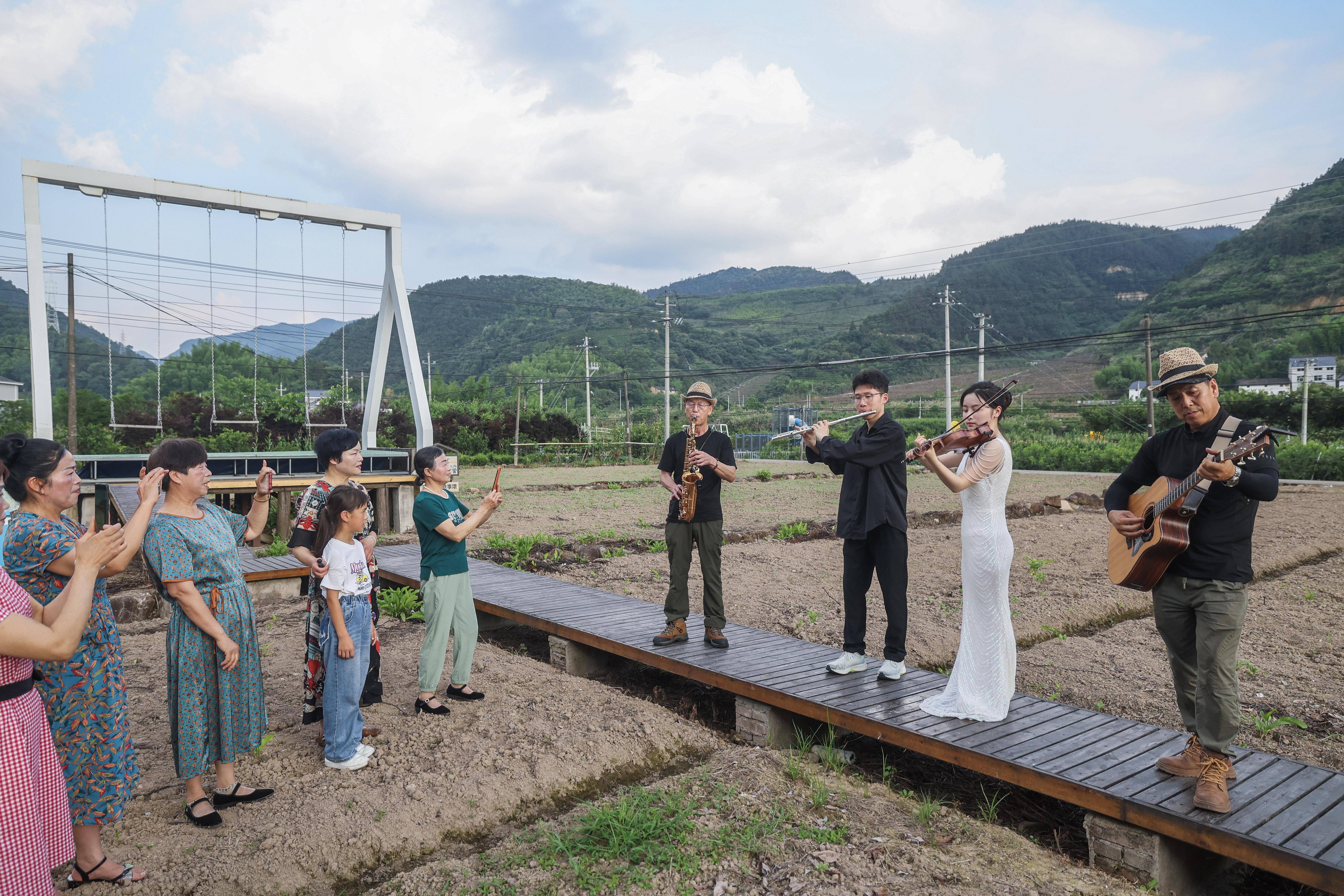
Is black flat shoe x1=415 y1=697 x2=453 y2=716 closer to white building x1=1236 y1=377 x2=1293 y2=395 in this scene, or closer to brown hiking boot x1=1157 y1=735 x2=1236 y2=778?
brown hiking boot x1=1157 y1=735 x2=1236 y2=778

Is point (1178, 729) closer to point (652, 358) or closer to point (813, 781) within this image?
point (813, 781)

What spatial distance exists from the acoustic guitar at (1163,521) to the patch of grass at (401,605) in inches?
236

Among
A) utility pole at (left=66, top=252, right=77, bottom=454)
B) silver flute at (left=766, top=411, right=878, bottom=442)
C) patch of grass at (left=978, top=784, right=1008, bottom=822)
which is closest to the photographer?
patch of grass at (left=978, top=784, right=1008, bottom=822)

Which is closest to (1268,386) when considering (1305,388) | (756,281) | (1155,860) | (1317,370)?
(1317,370)

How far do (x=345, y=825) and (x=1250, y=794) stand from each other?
4.00 meters

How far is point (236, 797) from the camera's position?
12.1 ft

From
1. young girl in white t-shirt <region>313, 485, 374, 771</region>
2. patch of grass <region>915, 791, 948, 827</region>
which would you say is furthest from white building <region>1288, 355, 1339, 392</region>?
young girl in white t-shirt <region>313, 485, 374, 771</region>

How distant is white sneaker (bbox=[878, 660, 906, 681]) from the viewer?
468 cm

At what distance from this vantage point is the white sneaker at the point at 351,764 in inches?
162

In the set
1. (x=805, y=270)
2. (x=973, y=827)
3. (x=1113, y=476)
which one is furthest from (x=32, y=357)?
(x=805, y=270)

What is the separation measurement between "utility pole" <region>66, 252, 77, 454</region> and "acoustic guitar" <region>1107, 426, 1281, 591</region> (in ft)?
63.9

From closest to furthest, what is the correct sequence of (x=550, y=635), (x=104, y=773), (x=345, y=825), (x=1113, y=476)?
(x=104, y=773)
(x=345, y=825)
(x=550, y=635)
(x=1113, y=476)

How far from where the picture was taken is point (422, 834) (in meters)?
3.59

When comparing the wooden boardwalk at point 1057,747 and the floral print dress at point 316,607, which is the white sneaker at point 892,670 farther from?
the floral print dress at point 316,607
